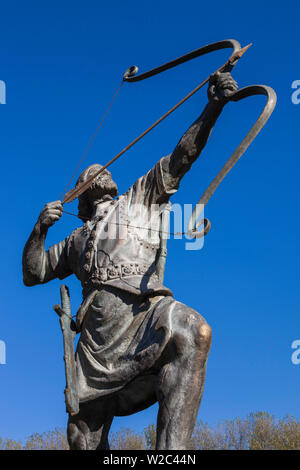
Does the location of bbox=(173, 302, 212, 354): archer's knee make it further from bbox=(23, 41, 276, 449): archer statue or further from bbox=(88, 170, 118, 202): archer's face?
bbox=(88, 170, 118, 202): archer's face

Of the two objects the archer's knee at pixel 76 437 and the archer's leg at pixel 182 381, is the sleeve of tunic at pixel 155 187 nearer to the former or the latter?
the archer's leg at pixel 182 381

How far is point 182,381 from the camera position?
520 cm

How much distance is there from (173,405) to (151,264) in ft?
4.59

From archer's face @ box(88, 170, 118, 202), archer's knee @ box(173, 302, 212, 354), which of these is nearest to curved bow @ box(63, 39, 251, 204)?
archer's face @ box(88, 170, 118, 202)

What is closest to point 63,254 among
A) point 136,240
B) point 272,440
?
point 136,240

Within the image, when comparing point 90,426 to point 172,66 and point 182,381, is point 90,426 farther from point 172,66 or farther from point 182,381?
point 172,66

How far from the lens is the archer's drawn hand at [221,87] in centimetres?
573

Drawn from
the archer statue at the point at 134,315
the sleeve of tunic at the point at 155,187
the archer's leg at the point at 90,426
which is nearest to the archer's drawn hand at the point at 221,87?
the archer statue at the point at 134,315

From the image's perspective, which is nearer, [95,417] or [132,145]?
[95,417]

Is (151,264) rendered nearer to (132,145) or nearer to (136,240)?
(136,240)

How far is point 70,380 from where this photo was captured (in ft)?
18.7

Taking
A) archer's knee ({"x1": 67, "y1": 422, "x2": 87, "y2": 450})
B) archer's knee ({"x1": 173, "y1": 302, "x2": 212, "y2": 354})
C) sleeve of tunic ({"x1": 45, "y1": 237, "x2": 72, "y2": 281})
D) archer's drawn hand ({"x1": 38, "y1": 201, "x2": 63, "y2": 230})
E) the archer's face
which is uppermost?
the archer's face

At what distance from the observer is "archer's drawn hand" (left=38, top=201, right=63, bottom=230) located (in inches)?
251
